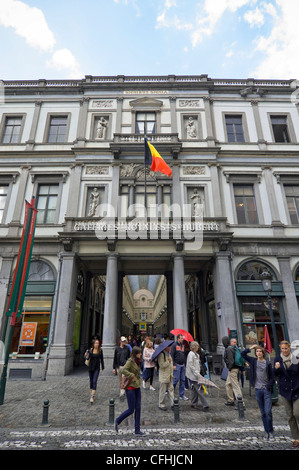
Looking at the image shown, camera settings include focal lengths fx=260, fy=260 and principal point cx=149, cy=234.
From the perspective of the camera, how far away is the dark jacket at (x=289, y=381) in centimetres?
515

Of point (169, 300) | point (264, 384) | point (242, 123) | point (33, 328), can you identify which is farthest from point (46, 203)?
point (264, 384)

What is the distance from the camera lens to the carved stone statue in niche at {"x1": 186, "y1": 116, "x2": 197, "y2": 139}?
18922 millimetres

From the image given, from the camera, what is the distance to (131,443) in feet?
17.6

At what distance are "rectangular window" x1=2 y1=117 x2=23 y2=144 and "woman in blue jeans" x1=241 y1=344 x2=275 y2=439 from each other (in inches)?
794

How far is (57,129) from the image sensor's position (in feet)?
63.6

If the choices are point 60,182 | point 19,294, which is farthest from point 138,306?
point 19,294

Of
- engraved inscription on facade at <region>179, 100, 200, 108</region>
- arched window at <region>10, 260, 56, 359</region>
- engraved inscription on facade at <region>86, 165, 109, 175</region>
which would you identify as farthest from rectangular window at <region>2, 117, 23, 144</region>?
engraved inscription on facade at <region>179, 100, 200, 108</region>

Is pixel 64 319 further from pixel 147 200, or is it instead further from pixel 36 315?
pixel 147 200

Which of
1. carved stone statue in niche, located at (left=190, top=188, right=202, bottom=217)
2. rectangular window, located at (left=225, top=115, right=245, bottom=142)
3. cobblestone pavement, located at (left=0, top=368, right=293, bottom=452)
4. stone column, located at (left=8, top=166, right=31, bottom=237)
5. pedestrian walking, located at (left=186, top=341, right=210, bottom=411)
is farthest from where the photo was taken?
rectangular window, located at (left=225, top=115, right=245, bottom=142)

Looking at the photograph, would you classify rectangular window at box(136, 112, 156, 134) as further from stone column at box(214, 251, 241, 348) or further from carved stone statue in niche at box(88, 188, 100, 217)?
stone column at box(214, 251, 241, 348)

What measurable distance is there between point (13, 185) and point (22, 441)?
15.7 metres

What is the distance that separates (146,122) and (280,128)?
10.1m

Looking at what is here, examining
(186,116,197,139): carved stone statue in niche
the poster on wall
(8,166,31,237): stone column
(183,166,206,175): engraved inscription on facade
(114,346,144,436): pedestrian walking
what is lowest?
(114,346,144,436): pedestrian walking

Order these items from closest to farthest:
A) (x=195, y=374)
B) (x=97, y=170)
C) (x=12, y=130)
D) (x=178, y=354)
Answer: (x=195, y=374), (x=178, y=354), (x=97, y=170), (x=12, y=130)
